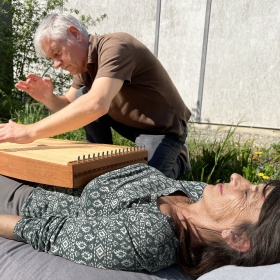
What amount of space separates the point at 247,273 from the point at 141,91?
163 cm

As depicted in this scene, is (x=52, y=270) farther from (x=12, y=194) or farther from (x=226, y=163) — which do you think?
(x=226, y=163)

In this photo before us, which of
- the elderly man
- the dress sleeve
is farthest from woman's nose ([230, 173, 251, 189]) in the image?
the elderly man

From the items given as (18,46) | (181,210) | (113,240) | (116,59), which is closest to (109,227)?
(113,240)

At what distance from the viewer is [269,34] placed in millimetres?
4613

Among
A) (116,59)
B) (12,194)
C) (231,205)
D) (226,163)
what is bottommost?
(226,163)

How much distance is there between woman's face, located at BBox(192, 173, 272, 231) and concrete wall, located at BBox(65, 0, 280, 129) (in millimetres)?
3267

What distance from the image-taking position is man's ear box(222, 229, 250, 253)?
1405 mm

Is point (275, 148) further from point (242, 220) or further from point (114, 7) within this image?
point (114, 7)

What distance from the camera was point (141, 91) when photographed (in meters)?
2.59

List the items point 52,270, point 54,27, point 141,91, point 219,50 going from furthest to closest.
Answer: point 219,50 < point 141,91 < point 54,27 < point 52,270

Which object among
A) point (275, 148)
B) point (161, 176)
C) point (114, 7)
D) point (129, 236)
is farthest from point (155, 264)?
point (114, 7)

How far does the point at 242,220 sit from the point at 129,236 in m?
0.42

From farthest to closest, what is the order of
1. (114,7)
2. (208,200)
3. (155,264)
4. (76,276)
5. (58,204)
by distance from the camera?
(114,7) → (58,204) → (208,200) → (155,264) → (76,276)

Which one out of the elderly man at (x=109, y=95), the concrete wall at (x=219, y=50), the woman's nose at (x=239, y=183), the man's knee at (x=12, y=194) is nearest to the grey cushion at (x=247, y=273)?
the woman's nose at (x=239, y=183)
